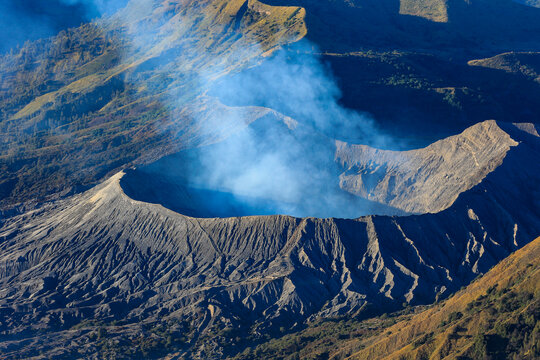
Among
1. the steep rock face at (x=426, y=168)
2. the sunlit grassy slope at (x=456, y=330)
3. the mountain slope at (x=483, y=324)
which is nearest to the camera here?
the mountain slope at (x=483, y=324)

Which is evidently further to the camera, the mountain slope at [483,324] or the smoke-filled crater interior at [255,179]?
the smoke-filled crater interior at [255,179]

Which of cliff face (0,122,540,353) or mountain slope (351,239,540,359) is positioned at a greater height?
mountain slope (351,239,540,359)

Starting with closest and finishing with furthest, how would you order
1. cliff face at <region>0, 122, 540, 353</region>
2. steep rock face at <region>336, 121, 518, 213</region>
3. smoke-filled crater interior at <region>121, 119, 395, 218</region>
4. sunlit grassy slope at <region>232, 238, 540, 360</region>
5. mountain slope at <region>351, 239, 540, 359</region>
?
mountain slope at <region>351, 239, 540, 359</region> < sunlit grassy slope at <region>232, 238, 540, 360</region> < cliff face at <region>0, 122, 540, 353</region> < steep rock face at <region>336, 121, 518, 213</region> < smoke-filled crater interior at <region>121, 119, 395, 218</region>

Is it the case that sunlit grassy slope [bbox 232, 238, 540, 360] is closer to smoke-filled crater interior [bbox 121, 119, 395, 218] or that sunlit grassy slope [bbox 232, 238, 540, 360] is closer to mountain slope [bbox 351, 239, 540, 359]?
mountain slope [bbox 351, 239, 540, 359]

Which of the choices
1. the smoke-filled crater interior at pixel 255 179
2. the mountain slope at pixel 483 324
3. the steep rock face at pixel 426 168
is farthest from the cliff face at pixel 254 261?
the mountain slope at pixel 483 324

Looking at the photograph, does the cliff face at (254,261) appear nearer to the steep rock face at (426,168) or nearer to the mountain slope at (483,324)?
the steep rock face at (426,168)

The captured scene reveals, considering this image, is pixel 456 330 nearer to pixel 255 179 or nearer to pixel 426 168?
pixel 426 168

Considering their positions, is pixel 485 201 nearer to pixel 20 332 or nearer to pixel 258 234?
pixel 258 234

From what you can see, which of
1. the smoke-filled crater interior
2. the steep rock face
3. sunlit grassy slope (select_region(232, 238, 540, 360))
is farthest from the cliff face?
the smoke-filled crater interior

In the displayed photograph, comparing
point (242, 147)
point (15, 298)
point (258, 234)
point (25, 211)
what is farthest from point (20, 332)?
point (242, 147)

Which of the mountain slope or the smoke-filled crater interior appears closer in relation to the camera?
the mountain slope
